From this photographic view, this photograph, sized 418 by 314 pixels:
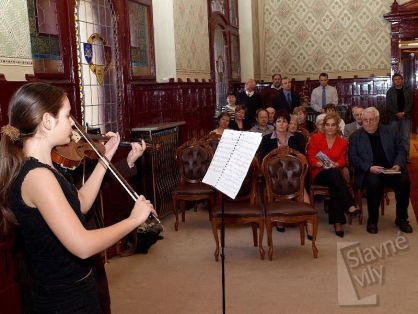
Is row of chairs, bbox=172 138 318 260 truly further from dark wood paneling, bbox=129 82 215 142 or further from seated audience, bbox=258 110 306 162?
dark wood paneling, bbox=129 82 215 142

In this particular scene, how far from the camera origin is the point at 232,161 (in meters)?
3.16

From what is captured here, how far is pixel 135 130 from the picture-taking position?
606 cm

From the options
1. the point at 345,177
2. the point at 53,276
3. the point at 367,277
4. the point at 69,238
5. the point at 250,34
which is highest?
the point at 250,34

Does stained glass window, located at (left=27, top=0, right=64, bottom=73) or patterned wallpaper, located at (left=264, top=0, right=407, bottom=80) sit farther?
patterned wallpaper, located at (left=264, top=0, right=407, bottom=80)

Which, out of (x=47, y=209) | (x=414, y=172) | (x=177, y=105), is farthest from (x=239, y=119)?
(x=47, y=209)

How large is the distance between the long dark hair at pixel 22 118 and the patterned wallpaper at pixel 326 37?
1058 cm

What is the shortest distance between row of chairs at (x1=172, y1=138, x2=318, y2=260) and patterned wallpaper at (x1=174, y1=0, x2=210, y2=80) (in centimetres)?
164

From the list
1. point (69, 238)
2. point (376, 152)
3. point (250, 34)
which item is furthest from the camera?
point (250, 34)

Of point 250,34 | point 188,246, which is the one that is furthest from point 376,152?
point 250,34

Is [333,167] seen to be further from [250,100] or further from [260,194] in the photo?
[250,100]

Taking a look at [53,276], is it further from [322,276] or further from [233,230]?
[233,230]

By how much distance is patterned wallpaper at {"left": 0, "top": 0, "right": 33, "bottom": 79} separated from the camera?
3691 millimetres

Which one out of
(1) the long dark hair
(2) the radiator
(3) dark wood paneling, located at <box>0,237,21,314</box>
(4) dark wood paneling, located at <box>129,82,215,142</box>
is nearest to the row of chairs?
(2) the radiator

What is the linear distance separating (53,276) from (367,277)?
3.12 m
